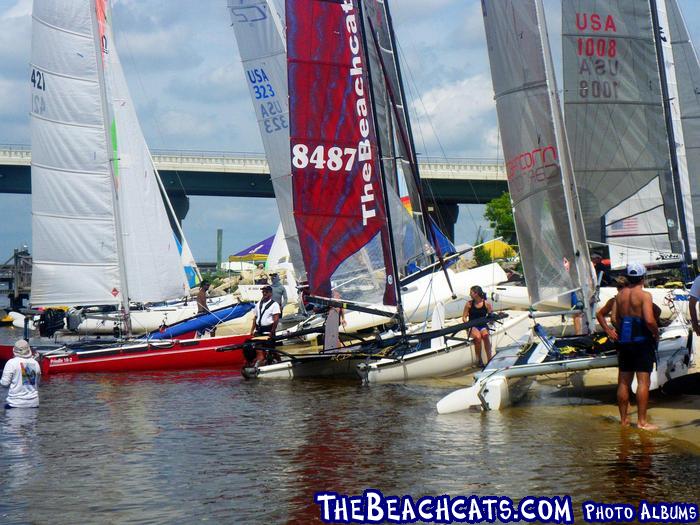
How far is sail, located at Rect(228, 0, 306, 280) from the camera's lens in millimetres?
28953

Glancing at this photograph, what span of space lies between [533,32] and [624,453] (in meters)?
6.60

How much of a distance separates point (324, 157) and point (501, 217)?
36.6 meters

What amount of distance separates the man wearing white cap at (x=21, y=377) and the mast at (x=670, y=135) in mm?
12192

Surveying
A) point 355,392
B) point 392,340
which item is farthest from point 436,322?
point 355,392

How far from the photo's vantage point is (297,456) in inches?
441

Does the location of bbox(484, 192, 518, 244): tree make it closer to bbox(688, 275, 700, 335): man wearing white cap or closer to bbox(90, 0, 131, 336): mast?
bbox(90, 0, 131, 336): mast

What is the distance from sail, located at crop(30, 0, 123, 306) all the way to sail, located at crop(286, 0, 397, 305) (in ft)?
22.3

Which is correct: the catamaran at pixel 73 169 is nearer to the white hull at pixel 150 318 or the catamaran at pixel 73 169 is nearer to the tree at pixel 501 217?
the white hull at pixel 150 318

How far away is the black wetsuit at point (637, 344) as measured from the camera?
36.7ft

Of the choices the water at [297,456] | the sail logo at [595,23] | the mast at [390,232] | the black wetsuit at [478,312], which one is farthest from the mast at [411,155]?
the sail logo at [595,23]

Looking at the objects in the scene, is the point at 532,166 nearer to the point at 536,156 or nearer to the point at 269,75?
the point at 536,156

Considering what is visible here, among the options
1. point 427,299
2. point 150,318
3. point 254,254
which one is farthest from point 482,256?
point 427,299

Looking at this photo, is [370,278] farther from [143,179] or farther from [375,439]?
[143,179]

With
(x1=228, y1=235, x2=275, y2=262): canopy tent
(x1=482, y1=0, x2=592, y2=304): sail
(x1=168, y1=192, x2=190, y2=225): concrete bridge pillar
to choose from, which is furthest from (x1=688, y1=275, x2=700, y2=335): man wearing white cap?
(x1=168, y1=192, x2=190, y2=225): concrete bridge pillar
